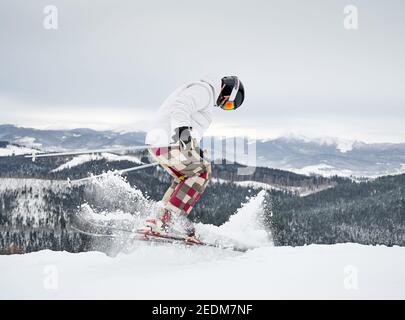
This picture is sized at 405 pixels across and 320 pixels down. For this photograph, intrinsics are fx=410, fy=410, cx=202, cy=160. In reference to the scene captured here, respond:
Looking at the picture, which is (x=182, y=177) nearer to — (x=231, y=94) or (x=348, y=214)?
(x=231, y=94)

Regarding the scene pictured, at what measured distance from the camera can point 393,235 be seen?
8875cm

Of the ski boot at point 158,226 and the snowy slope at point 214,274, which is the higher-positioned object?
the ski boot at point 158,226

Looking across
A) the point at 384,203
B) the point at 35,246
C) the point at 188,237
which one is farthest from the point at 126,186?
the point at 384,203

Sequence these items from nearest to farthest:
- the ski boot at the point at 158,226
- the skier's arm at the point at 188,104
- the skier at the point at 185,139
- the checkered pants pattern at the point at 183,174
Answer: the skier's arm at the point at 188,104 → the skier at the point at 185,139 → the checkered pants pattern at the point at 183,174 → the ski boot at the point at 158,226

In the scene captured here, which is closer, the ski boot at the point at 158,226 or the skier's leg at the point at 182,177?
the skier's leg at the point at 182,177

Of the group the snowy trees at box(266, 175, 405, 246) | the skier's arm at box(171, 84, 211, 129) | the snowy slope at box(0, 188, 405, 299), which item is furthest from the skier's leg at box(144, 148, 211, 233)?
the snowy trees at box(266, 175, 405, 246)

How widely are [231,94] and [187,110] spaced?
2.62ft

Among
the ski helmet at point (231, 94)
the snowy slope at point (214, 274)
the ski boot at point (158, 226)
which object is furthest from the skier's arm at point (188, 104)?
the snowy slope at point (214, 274)

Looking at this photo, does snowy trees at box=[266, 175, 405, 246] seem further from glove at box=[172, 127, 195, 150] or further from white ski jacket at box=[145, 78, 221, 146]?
glove at box=[172, 127, 195, 150]

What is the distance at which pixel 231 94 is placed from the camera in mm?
5227

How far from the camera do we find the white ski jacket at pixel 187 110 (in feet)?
15.4

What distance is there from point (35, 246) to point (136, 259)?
7468cm

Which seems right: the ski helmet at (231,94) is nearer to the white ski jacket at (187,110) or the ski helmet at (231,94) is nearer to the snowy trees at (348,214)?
the white ski jacket at (187,110)

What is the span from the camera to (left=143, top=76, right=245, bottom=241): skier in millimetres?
4746
